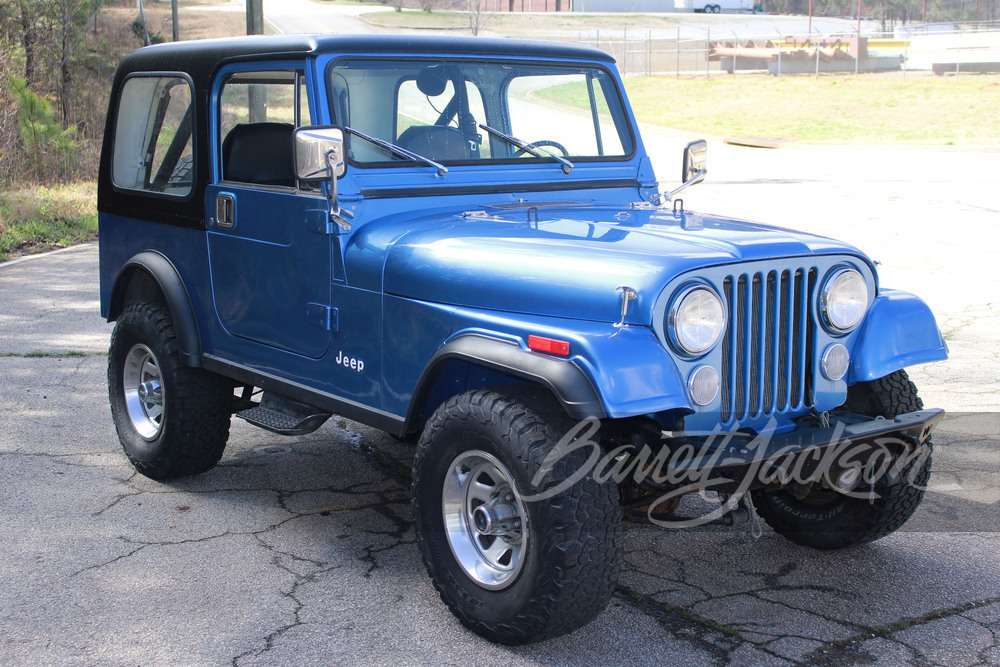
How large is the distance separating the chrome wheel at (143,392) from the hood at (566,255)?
185cm

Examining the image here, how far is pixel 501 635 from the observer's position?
3.17 m

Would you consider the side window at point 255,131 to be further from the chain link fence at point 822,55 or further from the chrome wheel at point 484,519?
the chain link fence at point 822,55

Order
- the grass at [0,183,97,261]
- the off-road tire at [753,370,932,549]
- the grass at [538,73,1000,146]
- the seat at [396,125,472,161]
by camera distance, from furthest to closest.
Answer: the grass at [538,73,1000,146], the grass at [0,183,97,261], the seat at [396,125,472,161], the off-road tire at [753,370,932,549]

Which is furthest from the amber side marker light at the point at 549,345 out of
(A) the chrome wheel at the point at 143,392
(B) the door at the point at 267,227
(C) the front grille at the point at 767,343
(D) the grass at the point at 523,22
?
(D) the grass at the point at 523,22

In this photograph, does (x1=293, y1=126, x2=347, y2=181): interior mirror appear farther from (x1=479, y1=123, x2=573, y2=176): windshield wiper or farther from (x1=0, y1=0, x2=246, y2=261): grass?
(x1=0, y1=0, x2=246, y2=261): grass

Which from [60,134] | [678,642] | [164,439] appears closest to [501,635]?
[678,642]

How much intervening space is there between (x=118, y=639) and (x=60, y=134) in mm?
13808

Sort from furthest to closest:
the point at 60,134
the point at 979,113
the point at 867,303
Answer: the point at 979,113
the point at 60,134
the point at 867,303

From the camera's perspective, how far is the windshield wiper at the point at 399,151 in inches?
153

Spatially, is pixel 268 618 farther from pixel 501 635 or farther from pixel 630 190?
pixel 630 190

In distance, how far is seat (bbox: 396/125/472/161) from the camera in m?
4.07

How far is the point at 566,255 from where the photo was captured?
3.22 m

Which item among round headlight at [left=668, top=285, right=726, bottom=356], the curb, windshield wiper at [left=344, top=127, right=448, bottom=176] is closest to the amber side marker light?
round headlight at [left=668, top=285, right=726, bottom=356]

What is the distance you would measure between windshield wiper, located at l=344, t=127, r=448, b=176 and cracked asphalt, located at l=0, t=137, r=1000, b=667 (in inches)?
59.3
